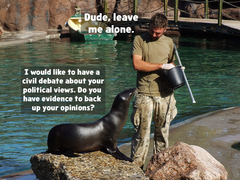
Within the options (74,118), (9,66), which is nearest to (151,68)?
(74,118)

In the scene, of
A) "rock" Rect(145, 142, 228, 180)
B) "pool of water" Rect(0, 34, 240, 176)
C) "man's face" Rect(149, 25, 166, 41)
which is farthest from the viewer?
"pool of water" Rect(0, 34, 240, 176)

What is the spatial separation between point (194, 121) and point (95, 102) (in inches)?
119

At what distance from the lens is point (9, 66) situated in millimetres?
12539

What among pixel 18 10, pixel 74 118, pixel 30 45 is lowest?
pixel 74 118

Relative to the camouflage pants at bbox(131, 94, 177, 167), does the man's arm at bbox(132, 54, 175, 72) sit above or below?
above

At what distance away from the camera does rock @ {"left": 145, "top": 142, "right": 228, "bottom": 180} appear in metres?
3.61

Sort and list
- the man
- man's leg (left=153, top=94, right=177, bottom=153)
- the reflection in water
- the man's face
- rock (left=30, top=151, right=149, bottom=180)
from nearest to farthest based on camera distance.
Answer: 1. rock (left=30, top=151, right=149, bottom=180)
2. the man's face
3. the man
4. man's leg (left=153, top=94, right=177, bottom=153)
5. the reflection in water

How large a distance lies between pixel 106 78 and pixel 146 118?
23.0 feet

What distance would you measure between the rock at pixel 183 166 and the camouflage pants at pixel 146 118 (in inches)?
7.6

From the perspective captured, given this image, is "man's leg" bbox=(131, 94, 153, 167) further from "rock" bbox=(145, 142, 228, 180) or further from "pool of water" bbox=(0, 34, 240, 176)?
"pool of water" bbox=(0, 34, 240, 176)

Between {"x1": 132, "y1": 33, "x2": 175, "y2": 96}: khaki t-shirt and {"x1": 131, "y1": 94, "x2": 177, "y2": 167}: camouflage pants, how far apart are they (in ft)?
0.28

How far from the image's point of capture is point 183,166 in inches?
147

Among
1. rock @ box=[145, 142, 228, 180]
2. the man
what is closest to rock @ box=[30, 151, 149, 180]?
rock @ box=[145, 142, 228, 180]

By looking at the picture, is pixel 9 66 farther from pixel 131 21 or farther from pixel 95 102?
pixel 131 21
